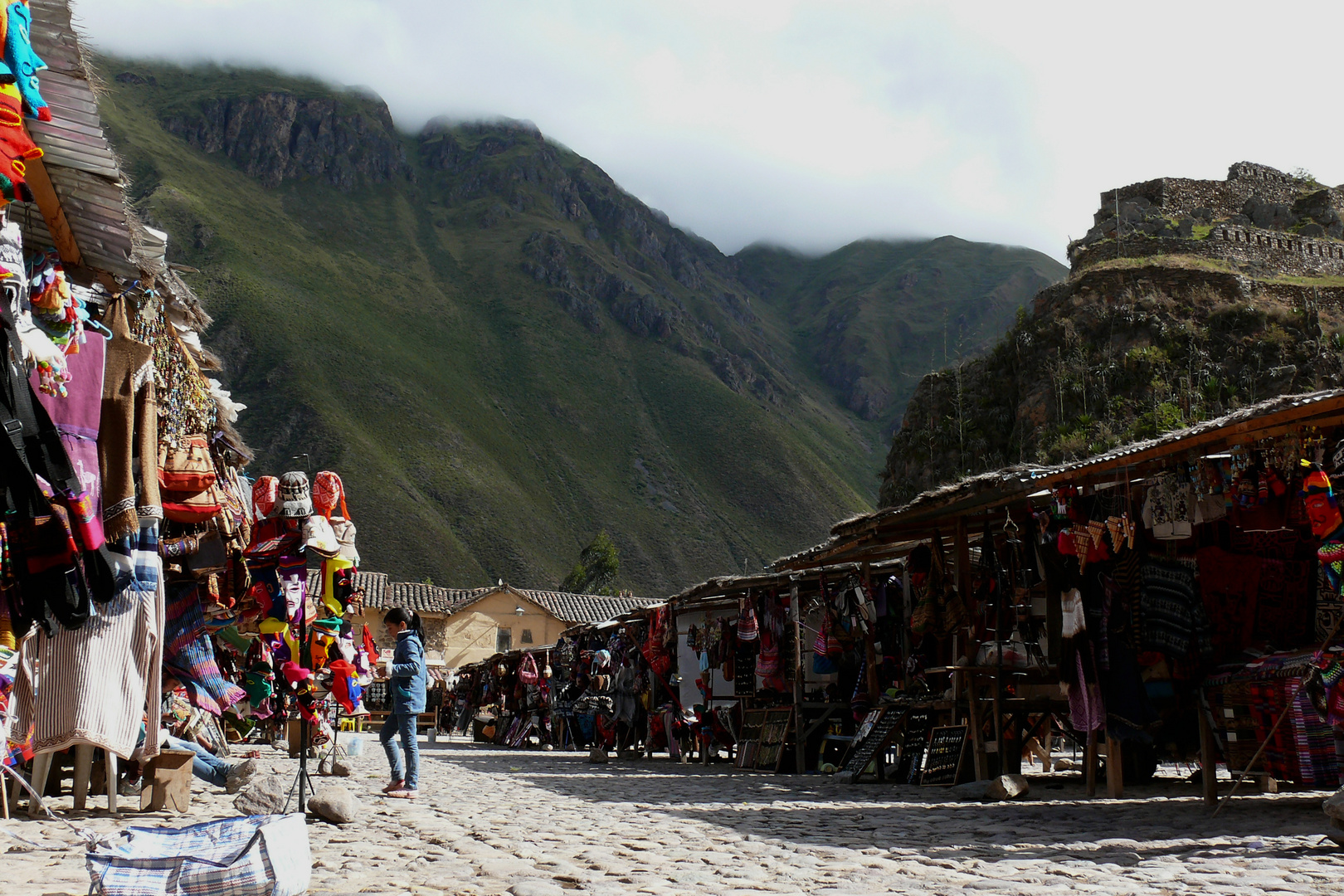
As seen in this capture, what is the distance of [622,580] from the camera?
79625 mm

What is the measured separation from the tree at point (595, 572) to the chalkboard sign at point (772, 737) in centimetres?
5389

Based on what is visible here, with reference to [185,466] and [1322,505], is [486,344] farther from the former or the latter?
[1322,505]

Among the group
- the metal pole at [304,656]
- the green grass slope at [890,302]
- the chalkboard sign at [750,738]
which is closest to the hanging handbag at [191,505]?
the metal pole at [304,656]

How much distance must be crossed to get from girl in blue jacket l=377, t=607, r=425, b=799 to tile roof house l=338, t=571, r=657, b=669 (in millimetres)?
42405

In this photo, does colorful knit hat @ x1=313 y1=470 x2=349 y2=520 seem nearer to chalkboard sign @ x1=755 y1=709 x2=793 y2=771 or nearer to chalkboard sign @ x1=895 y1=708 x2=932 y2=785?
chalkboard sign @ x1=895 y1=708 x2=932 y2=785

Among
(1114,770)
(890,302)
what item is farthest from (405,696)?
(890,302)

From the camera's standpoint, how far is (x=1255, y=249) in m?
46.8

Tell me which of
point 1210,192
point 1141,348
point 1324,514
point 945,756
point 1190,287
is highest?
point 1210,192

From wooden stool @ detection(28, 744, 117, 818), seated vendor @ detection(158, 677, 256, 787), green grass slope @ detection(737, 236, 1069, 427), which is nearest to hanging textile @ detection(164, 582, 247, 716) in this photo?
seated vendor @ detection(158, 677, 256, 787)

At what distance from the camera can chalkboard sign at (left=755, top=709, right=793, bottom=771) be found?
13750mm

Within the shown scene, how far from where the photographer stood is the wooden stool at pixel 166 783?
308 inches

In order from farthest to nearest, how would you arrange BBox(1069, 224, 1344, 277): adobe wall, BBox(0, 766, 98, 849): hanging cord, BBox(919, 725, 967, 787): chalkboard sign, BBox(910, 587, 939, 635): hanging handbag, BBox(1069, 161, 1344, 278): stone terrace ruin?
BBox(1069, 161, 1344, 278): stone terrace ruin
BBox(1069, 224, 1344, 277): adobe wall
BBox(910, 587, 939, 635): hanging handbag
BBox(919, 725, 967, 787): chalkboard sign
BBox(0, 766, 98, 849): hanging cord

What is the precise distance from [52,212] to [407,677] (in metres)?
4.67

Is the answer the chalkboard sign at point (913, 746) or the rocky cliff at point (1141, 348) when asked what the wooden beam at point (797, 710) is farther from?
the rocky cliff at point (1141, 348)
